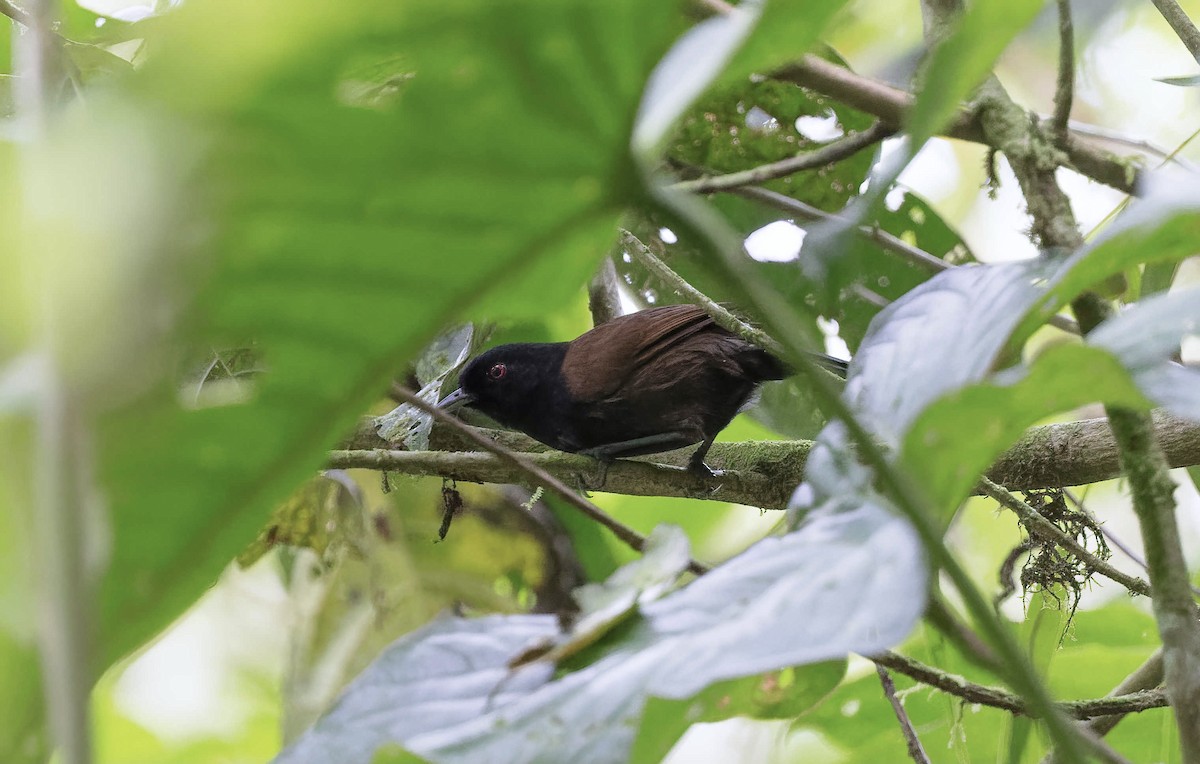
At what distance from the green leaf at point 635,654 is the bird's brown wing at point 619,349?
8.01ft

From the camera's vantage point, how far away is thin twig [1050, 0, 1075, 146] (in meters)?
1.70

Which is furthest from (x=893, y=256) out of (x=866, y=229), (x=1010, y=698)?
(x=1010, y=698)

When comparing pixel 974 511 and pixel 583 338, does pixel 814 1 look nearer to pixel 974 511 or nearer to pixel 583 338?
pixel 583 338

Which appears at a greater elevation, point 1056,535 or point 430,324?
point 430,324

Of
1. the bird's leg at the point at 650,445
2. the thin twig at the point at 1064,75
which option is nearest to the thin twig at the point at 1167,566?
the thin twig at the point at 1064,75

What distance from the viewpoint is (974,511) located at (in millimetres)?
3803

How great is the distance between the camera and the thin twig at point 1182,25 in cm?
195

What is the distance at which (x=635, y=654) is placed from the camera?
84 centimetres

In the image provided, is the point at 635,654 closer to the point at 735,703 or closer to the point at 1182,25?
the point at 735,703

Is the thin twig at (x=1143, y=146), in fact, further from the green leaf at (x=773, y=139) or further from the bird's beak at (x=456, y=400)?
the bird's beak at (x=456, y=400)

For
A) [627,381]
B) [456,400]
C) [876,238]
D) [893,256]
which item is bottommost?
[456,400]

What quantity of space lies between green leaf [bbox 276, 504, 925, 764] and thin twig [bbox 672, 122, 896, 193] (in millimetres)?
1172

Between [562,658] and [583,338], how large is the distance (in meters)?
2.71

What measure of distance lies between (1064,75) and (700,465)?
1.21 metres
